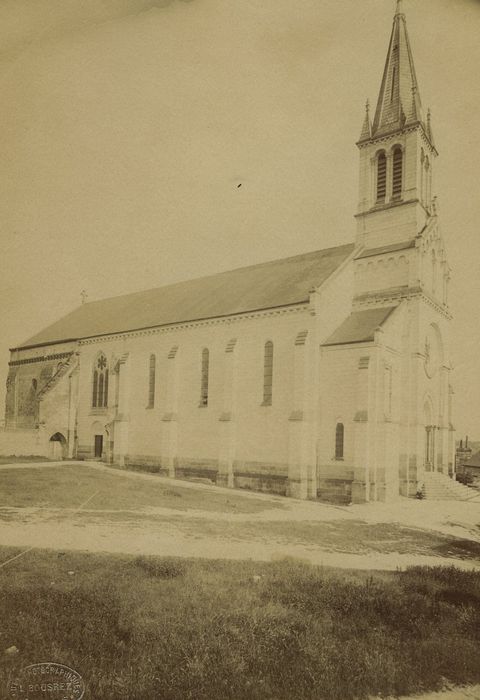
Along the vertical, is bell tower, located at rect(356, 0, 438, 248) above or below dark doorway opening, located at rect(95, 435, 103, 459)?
above

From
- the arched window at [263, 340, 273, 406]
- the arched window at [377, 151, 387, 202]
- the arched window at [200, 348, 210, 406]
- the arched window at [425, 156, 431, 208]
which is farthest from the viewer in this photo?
the arched window at [200, 348, 210, 406]

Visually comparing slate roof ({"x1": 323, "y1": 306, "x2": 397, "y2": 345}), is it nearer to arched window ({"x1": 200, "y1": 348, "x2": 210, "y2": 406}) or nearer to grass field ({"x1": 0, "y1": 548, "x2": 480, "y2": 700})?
arched window ({"x1": 200, "y1": 348, "x2": 210, "y2": 406})

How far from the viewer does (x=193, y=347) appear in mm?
32375

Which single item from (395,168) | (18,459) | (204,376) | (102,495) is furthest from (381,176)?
(18,459)

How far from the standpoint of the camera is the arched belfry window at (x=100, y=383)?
37.9 m

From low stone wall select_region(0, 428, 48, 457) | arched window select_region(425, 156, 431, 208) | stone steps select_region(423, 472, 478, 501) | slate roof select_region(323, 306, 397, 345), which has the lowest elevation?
stone steps select_region(423, 472, 478, 501)

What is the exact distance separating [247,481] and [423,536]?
1367cm

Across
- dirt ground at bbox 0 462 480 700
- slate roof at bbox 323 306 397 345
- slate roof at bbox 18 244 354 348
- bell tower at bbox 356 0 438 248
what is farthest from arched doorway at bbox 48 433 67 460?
bell tower at bbox 356 0 438 248

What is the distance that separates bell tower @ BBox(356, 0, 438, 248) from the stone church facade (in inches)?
3.2

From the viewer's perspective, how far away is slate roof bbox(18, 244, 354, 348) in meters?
29.8

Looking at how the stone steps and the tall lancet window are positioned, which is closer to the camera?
the stone steps

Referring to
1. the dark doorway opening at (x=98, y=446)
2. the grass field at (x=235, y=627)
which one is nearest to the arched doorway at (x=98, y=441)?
the dark doorway opening at (x=98, y=446)

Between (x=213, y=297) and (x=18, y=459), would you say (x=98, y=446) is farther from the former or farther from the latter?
(x=213, y=297)

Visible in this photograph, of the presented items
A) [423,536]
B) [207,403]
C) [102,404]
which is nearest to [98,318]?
[102,404]
